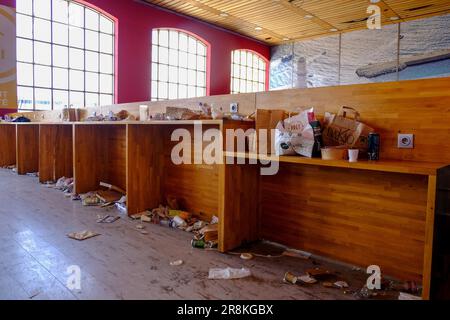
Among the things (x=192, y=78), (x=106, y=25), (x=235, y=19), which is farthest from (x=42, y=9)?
(x=235, y=19)

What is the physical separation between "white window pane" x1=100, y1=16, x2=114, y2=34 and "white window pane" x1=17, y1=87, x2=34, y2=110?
1975 millimetres

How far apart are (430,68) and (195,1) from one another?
5402mm

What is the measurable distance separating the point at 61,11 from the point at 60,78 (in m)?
1.29

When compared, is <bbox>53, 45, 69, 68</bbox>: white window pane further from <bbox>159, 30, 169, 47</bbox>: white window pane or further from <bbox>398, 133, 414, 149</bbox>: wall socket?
<bbox>398, 133, 414, 149</bbox>: wall socket

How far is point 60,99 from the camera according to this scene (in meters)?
6.92

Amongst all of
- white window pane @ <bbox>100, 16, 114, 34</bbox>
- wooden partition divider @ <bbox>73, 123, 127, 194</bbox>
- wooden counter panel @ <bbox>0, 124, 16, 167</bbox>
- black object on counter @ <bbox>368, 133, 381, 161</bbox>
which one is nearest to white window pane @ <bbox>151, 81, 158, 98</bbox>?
white window pane @ <bbox>100, 16, 114, 34</bbox>

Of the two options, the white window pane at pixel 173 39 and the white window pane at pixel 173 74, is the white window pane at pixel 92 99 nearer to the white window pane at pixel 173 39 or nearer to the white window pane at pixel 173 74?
the white window pane at pixel 173 74

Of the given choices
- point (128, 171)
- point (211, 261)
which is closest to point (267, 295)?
point (211, 261)

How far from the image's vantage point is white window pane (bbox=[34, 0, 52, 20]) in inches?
254

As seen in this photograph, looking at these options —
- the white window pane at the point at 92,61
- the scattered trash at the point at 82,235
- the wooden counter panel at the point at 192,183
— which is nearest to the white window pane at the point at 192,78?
the white window pane at the point at 92,61

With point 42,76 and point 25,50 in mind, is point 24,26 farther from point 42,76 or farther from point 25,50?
point 42,76

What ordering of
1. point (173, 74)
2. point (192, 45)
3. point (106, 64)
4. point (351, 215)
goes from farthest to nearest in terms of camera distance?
point (192, 45) < point (173, 74) < point (106, 64) < point (351, 215)

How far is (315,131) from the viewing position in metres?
1.75
